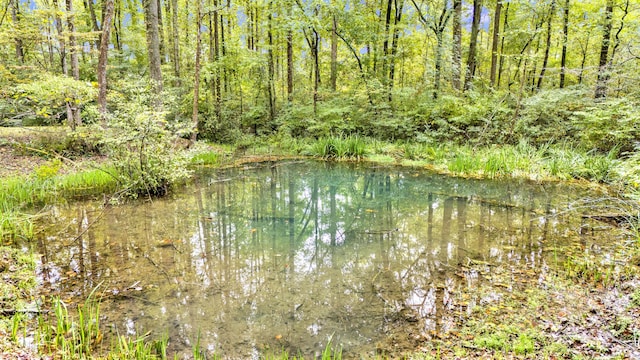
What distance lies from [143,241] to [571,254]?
18.1 ft

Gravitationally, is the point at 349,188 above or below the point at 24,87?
below

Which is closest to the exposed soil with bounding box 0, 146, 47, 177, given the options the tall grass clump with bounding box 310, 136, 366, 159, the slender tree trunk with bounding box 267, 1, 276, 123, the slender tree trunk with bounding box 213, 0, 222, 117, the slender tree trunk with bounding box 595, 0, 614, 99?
the slender tree trunk with bounding box 213, 0, 222, 117

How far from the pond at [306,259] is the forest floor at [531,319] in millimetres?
55

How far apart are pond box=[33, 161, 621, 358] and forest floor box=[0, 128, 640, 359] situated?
0.06 m

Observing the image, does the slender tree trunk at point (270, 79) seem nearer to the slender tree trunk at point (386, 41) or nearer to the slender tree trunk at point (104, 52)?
the slender tree trunk at point (386, 41)

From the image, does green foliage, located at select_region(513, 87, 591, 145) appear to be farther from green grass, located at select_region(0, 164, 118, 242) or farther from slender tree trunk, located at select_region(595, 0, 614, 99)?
green grass, located at select_region(0, 164, 118, 242)

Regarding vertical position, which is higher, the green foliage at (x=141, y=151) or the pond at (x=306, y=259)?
the green foliage at (x=141, y=151)

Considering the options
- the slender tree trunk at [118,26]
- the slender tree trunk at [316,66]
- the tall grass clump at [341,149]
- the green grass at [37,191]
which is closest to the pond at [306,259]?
the green grass at [37,191]

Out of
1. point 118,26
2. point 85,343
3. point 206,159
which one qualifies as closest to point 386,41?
point 206,159

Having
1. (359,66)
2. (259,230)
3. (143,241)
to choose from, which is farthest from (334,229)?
(359,66)

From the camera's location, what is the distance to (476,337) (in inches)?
105

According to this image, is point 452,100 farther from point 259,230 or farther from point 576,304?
point 576,304

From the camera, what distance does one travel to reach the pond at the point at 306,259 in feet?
9.69

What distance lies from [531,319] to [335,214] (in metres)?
3.75
